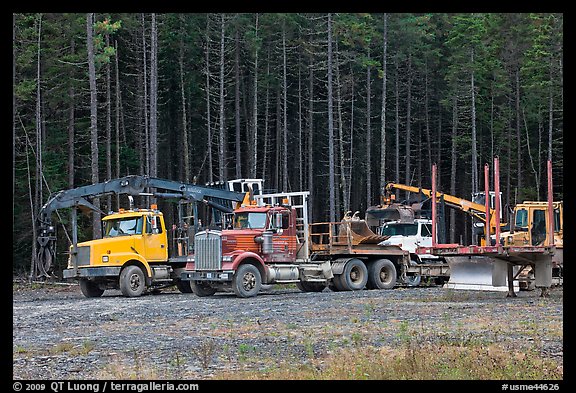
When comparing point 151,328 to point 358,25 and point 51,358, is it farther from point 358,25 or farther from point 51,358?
point 358,25

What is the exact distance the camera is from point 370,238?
2959 cm

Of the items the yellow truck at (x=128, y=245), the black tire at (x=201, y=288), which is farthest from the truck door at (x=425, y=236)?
the black tire at (x=201, y=288)

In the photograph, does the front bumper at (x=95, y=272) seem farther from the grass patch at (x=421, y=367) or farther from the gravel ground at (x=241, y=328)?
the grass patch at (x=421, y=367)

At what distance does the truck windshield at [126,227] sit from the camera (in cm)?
2775

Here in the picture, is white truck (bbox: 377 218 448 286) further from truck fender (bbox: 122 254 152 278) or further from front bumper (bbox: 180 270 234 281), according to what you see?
truck fender (bbox: 122 254 152 278)

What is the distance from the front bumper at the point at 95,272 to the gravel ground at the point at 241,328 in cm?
102

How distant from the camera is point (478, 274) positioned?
2289 centimetres

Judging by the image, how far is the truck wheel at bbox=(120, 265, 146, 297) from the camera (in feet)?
88.9

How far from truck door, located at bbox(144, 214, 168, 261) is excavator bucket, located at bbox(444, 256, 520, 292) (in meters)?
9.16

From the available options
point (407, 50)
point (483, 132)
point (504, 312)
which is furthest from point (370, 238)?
point (483, 132)

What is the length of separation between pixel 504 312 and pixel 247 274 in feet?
29.2

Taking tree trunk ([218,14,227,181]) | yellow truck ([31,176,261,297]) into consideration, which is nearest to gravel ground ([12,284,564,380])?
yellow truck ([31,176,261,297])
